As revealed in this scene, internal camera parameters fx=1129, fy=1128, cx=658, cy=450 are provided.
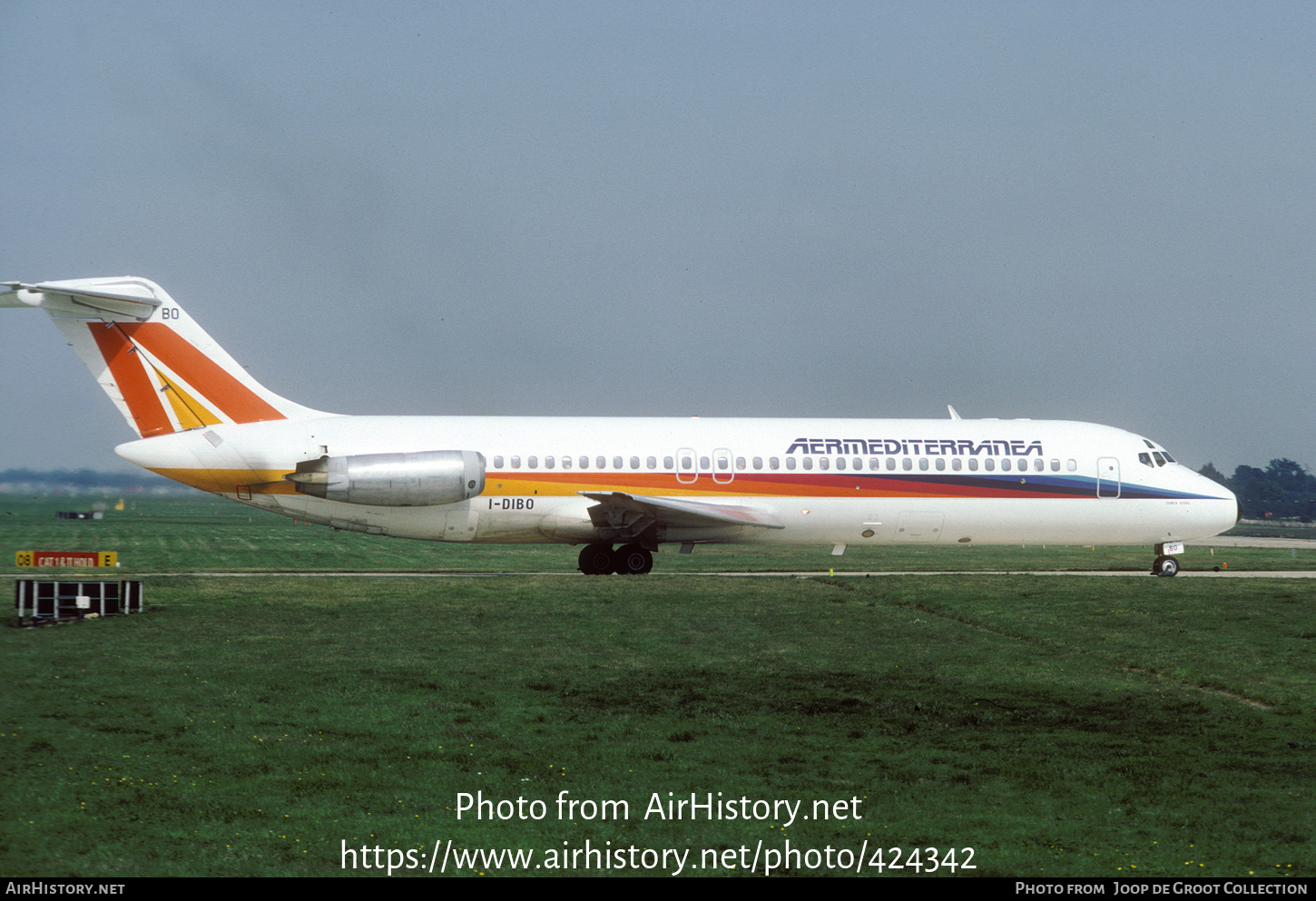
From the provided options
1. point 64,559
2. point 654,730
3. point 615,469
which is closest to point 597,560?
point 615,469

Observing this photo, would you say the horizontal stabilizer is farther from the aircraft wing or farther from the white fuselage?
the aircraft wing

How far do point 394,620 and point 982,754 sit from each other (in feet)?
37.2

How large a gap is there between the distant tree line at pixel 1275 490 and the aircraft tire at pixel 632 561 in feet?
289

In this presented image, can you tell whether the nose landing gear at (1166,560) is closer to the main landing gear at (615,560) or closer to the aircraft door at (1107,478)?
the aircraft door at (1107,478)

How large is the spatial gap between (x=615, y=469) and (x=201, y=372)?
9.79 m

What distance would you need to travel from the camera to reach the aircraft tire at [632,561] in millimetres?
28250

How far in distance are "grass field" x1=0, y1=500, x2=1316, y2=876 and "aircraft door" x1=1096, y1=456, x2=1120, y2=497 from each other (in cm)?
767

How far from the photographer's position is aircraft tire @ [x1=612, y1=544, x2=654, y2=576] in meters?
28.2

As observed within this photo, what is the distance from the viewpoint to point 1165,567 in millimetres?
30594

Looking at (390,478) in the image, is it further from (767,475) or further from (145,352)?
(767,475)

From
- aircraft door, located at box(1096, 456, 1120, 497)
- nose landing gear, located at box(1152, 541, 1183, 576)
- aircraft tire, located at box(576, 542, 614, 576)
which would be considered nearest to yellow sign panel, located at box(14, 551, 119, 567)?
aircraft tire, located at box(576, 542, 614, 576)

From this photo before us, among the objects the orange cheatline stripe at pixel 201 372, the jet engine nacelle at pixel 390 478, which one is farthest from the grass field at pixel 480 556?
the orange cheatline stripe at pixel 201 372
